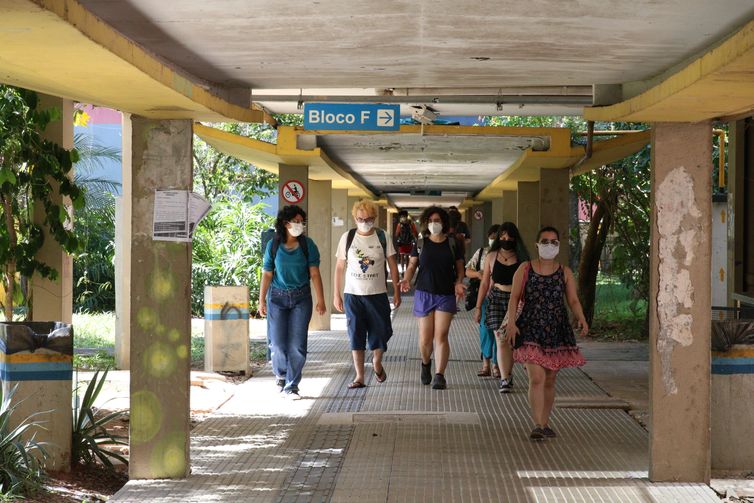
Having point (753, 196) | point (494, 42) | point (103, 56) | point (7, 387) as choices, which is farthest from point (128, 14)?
point (753, 196)

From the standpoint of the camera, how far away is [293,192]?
1633cm

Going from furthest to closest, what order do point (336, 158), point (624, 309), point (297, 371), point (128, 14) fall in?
point (624, 309)
point (336, 158)
point (297, 371)
point (128, 14)

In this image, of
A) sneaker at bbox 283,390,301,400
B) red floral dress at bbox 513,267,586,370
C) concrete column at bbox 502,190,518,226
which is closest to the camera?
red floral dress at bbox 513,267,586,370

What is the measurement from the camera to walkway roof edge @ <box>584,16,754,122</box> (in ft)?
16.9

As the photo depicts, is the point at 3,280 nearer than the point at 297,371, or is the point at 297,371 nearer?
the point at 3,280

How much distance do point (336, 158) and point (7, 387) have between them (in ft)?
38.3

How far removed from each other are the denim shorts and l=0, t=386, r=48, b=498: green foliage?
407cm

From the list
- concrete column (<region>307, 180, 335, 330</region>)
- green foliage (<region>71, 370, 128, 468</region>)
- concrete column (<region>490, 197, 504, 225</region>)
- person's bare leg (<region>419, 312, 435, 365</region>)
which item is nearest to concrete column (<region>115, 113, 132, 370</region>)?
person's bare leg (<region>419, 312, 435, 365</region>)

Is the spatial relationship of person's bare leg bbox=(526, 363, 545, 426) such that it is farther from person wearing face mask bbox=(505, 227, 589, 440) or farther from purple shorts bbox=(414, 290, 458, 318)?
purple shorts bbox=(414, 290, 458, 318)

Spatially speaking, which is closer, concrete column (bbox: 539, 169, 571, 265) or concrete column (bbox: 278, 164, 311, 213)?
concrete column (bbox: 278, 164, 311, 213)

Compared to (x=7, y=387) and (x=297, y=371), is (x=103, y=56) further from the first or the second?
(x=297, y=371)

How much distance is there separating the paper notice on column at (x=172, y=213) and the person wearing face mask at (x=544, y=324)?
8.66 feet

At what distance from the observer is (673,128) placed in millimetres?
7312

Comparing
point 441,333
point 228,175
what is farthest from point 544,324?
point 228,175
